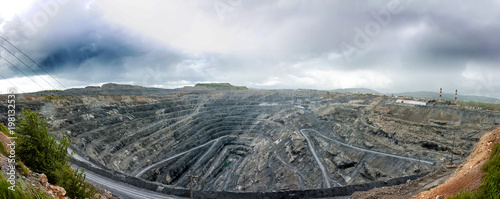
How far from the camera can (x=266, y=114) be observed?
78.9m

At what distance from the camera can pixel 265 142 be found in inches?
2334

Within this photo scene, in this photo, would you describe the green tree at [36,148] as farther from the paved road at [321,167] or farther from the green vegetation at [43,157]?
the paved road at [321,167]

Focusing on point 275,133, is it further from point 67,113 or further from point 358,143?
point 67,113

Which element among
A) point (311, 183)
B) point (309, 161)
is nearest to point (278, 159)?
point (309, 161)

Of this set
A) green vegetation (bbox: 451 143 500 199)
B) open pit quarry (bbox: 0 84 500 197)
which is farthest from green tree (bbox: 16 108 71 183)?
green vegetation (bbox: 451 143 500 199)

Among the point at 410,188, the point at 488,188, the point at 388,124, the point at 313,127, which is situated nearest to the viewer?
the point at 488,188

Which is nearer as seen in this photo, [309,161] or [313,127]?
[309,161]

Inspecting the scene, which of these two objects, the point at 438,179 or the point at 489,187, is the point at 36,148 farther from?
the point at 438,179

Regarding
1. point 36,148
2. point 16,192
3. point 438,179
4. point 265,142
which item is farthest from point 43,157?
point 265,142

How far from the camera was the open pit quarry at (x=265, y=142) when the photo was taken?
120 ft

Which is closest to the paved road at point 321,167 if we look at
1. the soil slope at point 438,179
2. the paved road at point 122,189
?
the soil slope at point 438,179

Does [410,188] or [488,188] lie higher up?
[488,188]

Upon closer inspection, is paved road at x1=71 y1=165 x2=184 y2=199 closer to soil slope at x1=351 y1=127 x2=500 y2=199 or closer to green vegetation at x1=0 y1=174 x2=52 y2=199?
green vegetation at x1=0 y1=174 x2=52 y2=199

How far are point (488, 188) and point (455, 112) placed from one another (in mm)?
50693
